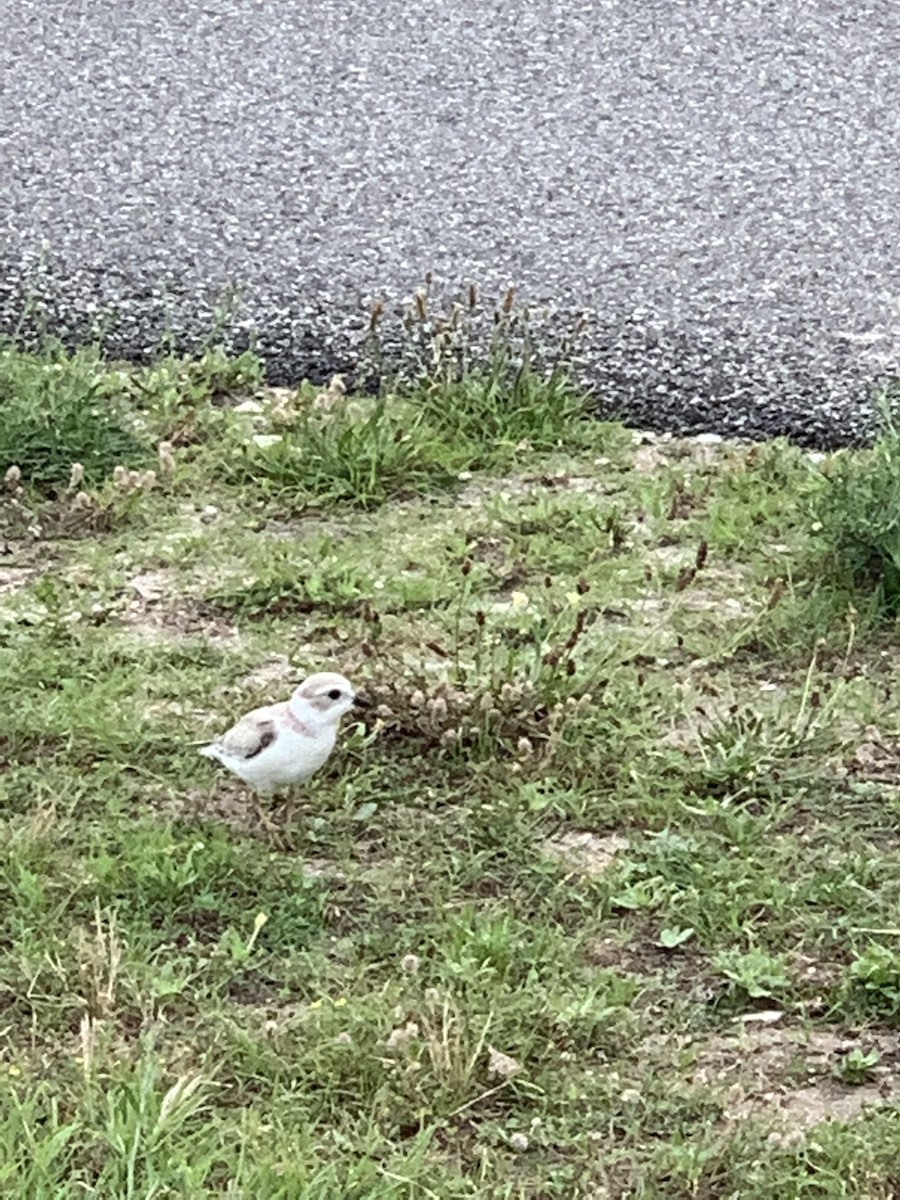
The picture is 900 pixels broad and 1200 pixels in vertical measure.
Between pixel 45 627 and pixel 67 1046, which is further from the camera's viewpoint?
pixel 45 627

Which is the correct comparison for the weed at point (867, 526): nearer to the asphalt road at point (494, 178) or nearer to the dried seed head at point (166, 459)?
the asphalt road at point (494, 178)

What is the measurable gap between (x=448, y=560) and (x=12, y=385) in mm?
1332

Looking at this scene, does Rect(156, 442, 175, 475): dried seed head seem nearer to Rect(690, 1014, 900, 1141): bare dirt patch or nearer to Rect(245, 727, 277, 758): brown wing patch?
Rect(245, 727, 277, 758): brown wing patch

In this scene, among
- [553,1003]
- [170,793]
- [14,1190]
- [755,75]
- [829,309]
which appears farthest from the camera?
[755,75]

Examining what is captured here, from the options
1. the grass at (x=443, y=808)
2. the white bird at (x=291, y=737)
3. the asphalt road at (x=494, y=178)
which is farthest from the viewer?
the asphalt road at (x=494, y=178)

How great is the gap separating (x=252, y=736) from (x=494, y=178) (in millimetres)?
3983

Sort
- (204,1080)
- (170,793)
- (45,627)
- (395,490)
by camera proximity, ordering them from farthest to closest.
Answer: (395,490) < (45,627) < (170,793) < (204,1080)

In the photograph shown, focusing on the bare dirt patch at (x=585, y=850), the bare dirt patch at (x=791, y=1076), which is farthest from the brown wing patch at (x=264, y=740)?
the bare dirt patch at (x=791, y=1076)

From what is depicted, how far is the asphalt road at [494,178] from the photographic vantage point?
592 cm

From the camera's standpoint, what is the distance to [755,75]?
8203 mm

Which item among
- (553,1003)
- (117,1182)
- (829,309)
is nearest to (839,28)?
(829,309)

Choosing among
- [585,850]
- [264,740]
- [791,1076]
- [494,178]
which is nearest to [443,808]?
[585,850]

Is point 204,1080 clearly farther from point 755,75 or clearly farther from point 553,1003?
point 755,75

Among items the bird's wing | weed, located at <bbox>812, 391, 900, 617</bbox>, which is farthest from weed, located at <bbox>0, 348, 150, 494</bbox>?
weed, located at <bbox>812, 391, 900, 617</bbox>
